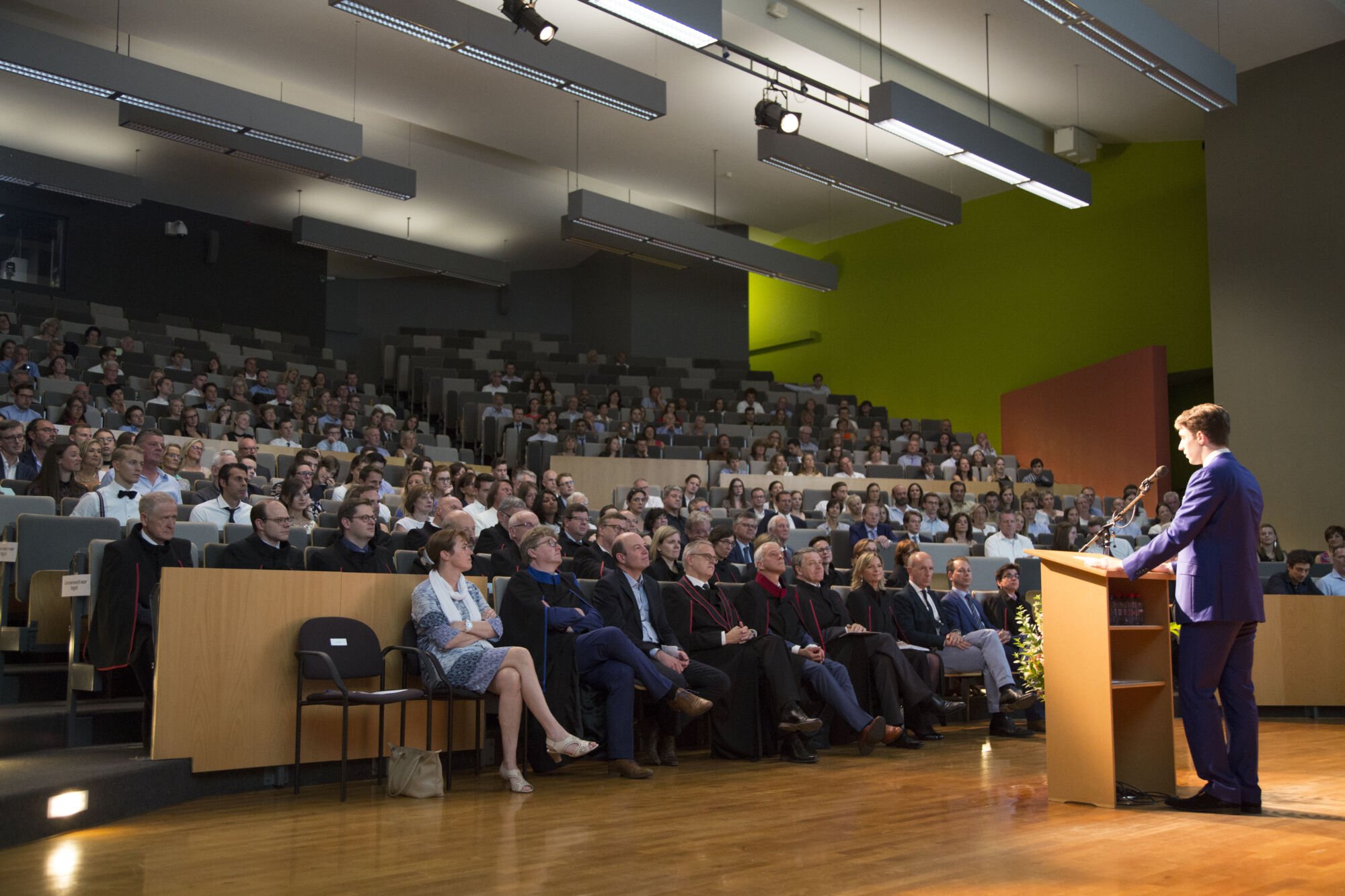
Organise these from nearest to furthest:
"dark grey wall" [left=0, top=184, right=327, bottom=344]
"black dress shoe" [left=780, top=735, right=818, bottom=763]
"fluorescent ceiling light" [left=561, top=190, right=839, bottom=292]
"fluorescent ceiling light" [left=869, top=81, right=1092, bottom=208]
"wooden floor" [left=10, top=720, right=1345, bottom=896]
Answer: "wooden floor" [left=10, top=720, right=1345, bottom=896] < "black dress shoe" [left=780, top=735, right=818, bottom=763] < "fluorescent ceiling light" [left=869, top=81, right=1092, bottom=208] < "fluorescent ceiling light" [left=561, top=190, right=839, bottom=292] < "dark grey wall" [left=0, top=184, right=327, bottom=344]

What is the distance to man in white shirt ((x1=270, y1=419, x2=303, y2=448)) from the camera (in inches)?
324

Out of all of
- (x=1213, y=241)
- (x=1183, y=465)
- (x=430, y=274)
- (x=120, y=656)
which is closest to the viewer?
(x=120, y=656)

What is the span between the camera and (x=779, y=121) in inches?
354

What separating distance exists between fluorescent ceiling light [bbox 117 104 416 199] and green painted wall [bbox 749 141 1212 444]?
727 centimetres

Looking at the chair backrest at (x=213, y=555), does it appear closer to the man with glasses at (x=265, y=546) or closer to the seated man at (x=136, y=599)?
the man with glasses at (x=265, y=546)

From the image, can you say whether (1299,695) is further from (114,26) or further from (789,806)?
(114,26)

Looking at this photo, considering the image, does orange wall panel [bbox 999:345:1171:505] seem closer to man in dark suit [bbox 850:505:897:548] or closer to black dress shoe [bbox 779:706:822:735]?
man in dark suit [bbox 850:505:897:548]

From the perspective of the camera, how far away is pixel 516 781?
362cm

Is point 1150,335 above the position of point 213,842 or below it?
above

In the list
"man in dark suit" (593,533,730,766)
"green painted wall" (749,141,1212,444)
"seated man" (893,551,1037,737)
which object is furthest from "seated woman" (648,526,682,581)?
"green painted wall" (749,141,1212,444)

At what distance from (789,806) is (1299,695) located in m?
4.60

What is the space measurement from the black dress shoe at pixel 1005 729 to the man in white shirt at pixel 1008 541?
2330 mm

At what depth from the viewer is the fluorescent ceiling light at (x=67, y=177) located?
10.1m

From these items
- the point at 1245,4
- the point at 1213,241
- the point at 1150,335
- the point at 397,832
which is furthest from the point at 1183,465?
the point at 397,832
